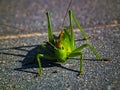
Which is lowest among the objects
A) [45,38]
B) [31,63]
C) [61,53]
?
[31,63]

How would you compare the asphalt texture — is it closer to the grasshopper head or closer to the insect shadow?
the insect shadow

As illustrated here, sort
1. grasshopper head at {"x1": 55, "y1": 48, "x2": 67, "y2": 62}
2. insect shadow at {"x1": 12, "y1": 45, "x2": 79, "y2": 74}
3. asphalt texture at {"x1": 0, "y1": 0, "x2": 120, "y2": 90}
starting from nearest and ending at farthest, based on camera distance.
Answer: asphalt texture at {"x1": 0, "y1": 0, "x2": 120, "y2": 90} < grasshopper head at {"x1": 55, "y1": 48, "x2": 67, "y2": 62} < insect shadow at {"x1": 12, "y1": 45, "x2": 79, "y2": 74}

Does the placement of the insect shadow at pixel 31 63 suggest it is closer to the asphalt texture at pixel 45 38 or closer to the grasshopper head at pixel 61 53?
the asphalt texture at pixel 45 38

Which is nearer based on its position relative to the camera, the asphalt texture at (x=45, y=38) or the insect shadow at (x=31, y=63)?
the asphalt texture at (x=45, y=38)

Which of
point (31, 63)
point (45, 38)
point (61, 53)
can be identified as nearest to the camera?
point (61, 53)

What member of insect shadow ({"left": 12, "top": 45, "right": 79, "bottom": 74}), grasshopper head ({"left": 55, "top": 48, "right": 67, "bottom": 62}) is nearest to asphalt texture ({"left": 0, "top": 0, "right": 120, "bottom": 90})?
insect shadow ({"left": 12, "top": 45, "right": 79, "bottom": 74})

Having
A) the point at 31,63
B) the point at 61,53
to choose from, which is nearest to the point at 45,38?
the point at 31,63

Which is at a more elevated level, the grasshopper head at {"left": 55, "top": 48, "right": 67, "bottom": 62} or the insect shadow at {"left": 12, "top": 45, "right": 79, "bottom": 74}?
the grasshopper head at {"left": 55, "top": 48, "right": 67, "bottom": 62}

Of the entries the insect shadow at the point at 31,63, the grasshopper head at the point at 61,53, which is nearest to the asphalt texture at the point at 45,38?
the insect shadow at the point at 31,63

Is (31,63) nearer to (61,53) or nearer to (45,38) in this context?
(61,53)
